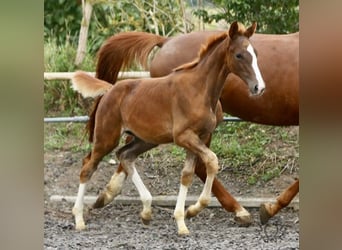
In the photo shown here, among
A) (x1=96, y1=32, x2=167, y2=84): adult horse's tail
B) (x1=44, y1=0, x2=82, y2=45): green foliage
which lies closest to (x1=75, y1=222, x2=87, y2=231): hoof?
(x1=96, y1=32, x2=167, y2=84): adult horse's tail

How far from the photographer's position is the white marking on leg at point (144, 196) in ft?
6.55

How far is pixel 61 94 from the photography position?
204 cm

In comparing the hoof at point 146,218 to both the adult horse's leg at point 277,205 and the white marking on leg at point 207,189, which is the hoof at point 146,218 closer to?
the white marking on leg at point 207,189

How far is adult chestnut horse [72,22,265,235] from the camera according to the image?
5.99 feet

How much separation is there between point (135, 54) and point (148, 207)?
52 cm

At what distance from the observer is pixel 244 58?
70.5 inches

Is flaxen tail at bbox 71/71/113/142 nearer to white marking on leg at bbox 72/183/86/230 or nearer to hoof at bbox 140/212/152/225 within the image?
white marking on leg at bbox 72/183/86/230

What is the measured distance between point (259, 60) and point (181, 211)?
57 cm

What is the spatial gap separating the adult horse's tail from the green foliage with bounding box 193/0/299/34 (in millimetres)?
185

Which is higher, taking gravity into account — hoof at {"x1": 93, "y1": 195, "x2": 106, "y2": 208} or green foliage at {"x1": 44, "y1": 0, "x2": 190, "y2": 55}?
green foliage at {"x1": 44, "y1": 0, "x2": 190, "y2": 55}

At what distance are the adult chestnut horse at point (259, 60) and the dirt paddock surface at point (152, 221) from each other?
77 millimetres

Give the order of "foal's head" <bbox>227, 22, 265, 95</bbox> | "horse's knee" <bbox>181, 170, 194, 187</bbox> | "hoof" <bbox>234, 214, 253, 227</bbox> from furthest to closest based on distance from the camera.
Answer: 1. "hoof" <bbox>234, 214, 253, 227</bbox>
2. "horse's knee" <bbox>181, 170, 194, 187</bbox>
3. "foal's head" <bbox>227, 22, 265, 95</bbox>

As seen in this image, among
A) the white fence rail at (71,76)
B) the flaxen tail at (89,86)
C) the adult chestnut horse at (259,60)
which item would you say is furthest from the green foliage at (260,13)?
the flaxen tail at (89,86)
